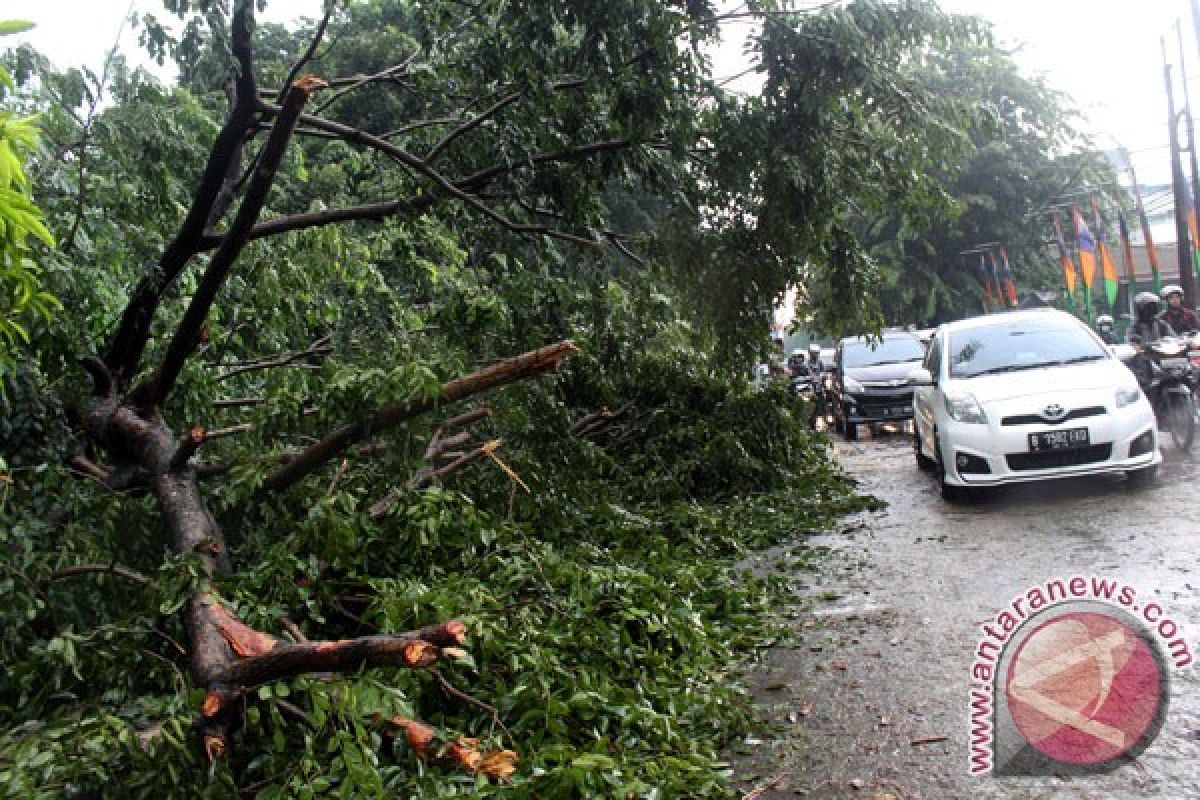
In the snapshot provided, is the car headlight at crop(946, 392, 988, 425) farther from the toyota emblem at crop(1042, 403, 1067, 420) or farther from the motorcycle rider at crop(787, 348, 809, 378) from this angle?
the motorcycle rider at crop(787, 348, 809, 378)

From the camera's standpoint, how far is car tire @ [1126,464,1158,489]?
887cm

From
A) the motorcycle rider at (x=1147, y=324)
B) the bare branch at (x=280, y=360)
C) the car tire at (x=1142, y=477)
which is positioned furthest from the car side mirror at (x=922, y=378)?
the bare branch at (x=280, y=360)

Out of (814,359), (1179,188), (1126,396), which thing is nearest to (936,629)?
(1126,396)

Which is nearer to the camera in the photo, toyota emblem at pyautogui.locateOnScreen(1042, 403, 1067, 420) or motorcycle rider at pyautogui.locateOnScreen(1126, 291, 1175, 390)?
toyota emblem at pyautogui.locateOnScreen(1042, 403, 1067, 420)

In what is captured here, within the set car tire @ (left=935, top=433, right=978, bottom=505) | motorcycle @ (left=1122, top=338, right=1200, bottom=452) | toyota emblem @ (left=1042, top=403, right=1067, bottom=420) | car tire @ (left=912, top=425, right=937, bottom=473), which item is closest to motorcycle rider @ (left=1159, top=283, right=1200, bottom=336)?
motorcycle @ (left=1122, top=338, right=1200, bottom=452)

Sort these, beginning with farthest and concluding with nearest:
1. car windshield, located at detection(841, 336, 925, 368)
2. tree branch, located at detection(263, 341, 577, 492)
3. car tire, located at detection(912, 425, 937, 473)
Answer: car windshield, located at detection(841, 336, 925, 368) → car tire, located at detection(912, 425, 937, 473) → tree branch, located at detection(263, 341, 577, 492)

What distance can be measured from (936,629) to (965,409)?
3.91 m

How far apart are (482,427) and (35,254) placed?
308cm

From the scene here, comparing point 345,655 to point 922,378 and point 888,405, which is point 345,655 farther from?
point 888,405

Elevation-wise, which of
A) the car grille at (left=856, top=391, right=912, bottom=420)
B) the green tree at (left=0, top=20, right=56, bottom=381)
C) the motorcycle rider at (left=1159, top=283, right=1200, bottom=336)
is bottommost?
the car grille at (left=856, top=391, right=912, bottom=420)

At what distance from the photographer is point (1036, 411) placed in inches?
341

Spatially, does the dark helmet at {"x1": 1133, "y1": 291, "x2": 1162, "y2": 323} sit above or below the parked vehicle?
above

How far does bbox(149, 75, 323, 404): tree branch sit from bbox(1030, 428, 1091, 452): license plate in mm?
6319

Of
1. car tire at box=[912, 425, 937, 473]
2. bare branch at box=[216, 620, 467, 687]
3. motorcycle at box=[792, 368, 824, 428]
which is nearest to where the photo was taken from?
bare branch at box=[216, 620, 467, 687]
